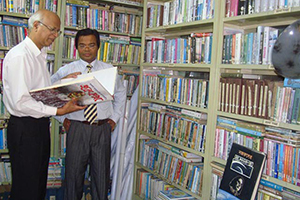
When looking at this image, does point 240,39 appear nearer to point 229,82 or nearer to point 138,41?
point 229,82

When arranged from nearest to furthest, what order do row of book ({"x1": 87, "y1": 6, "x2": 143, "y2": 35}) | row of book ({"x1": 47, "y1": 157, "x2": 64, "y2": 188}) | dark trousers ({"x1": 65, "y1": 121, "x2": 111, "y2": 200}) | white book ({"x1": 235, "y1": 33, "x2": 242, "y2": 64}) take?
1. white book ({"x1": 235, "y1": 33, "x2": 242, "y2": 64})
2. dark trousers ({"x1": 65, "y1": 121, "x2": 111, "y2": 200})
3. row of book ({"x1": 47, "y1": 157, "x2": 64, "y2": 188})
4. row of book ({"x1": 87, "y1": 6, "x2": 143, "y2": 35})

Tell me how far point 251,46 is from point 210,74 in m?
0.37

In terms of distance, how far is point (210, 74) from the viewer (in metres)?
2.18

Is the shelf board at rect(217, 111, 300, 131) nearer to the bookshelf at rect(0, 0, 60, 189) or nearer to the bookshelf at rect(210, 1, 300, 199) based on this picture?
the bookshelf at rect(210, 1, 300, 199)

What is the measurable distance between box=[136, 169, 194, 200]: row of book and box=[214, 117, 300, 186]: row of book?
0.57 m

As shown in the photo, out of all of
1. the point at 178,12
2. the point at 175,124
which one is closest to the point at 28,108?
the point at 175,124

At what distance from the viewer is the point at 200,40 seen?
233 centimetres

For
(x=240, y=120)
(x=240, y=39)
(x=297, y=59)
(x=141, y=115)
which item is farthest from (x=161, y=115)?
(x=297, y=59)

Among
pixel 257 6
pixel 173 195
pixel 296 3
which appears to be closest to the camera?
pixel 296 3

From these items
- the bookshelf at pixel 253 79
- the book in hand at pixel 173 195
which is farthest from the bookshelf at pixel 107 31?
the bookshelf at pixel 253 79

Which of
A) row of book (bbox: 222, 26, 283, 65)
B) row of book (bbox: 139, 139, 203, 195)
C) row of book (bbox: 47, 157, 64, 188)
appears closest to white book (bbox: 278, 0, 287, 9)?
row of book (bbox: 222, 26, 283, 65)

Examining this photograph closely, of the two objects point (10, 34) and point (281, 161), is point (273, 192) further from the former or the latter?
point (10, 34)

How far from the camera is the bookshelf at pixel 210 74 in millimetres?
1865

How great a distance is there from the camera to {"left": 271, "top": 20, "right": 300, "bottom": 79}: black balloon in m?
1.34
